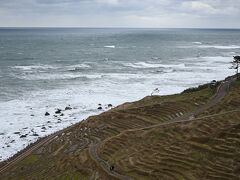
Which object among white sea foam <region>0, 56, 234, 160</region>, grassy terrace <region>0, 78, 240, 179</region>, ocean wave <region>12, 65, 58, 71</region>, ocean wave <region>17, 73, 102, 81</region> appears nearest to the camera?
grassy terrace <region>0, 78, 240, 179</region>

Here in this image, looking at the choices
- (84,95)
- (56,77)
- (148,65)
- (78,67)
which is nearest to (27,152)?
(84,95)

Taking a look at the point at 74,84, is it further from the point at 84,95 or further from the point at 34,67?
the point at 34,67

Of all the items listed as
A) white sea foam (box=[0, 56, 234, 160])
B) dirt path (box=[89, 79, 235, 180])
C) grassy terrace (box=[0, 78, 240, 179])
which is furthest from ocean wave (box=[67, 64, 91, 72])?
grassy terrace (box=[0, 78, 240, 179])

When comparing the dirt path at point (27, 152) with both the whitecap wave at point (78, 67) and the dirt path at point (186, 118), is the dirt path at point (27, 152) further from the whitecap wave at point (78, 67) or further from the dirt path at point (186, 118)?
the whitecap wave at point (78, 67)

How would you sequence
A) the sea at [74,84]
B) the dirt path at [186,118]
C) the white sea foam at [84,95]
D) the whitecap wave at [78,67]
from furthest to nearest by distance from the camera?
1. the whitecap wave at [78,67]
2. the sea at [74,84]
3. the white sea foam at [84,95]
4. the dirt path at [186,118]

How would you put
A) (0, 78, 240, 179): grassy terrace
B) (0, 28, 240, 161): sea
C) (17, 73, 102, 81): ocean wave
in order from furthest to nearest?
(17, 73, 102, 81): ocean wave < (0, 28, 240, 161): sea < (0, 78, 240, 179): grassy terrace

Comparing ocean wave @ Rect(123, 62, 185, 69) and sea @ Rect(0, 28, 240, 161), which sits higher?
ocean wave @ Rect(123, 62, 185, 69)

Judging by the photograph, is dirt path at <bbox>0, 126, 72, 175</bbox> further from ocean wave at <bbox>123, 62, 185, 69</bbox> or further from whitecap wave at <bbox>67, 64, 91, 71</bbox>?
ocean wave at <bbox>123, 62, 185, 69</bbox>

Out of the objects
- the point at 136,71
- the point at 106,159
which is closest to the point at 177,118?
the point at 106,159

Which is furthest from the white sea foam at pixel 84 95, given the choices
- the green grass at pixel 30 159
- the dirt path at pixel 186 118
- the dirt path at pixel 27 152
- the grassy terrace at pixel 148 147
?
the dirt path at pixel 186 118
